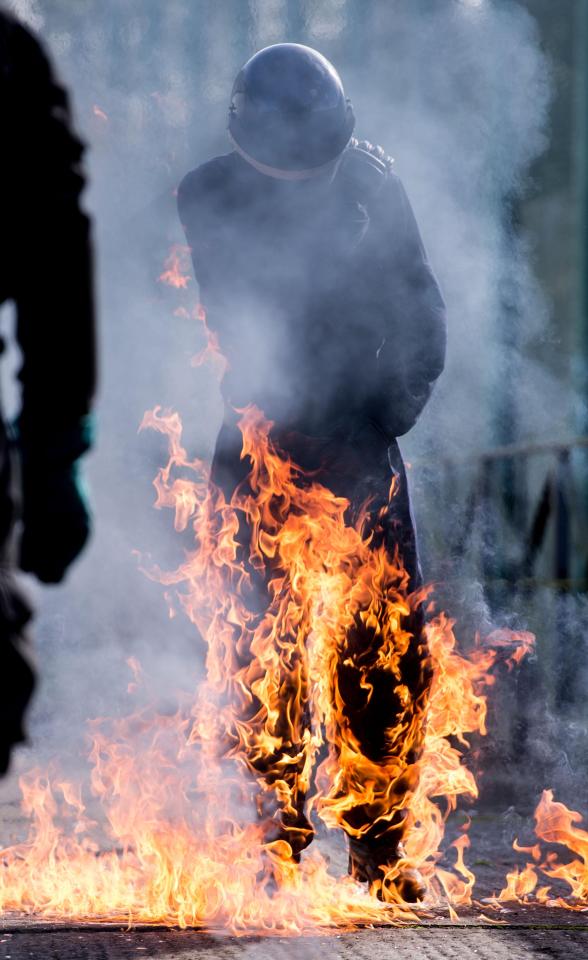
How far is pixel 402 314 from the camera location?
12.5 ft

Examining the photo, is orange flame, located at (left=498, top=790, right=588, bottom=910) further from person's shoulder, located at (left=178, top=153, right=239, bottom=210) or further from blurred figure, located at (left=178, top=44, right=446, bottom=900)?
person's shoulder, located at (left=178, top=153, right=239, bottom=210)

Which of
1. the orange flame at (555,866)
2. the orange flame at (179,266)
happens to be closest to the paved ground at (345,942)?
the orange flame at (555,866)

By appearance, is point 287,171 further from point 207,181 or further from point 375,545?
point 375,545

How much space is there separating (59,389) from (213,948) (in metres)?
1.80

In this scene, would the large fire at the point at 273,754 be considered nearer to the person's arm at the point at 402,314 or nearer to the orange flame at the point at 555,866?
the orange flame at the point at 555,866

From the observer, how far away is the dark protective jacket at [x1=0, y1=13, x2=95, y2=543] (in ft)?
5.51

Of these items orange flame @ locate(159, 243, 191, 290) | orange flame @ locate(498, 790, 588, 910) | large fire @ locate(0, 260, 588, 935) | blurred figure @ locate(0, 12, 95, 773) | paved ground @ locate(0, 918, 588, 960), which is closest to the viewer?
blurred figure @ locate(0, 12, 95, 773)

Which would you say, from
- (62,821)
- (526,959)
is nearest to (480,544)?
(62,821)

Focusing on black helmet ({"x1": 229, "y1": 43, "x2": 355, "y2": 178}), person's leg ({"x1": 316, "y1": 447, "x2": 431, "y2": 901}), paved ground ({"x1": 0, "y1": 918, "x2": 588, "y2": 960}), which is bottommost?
paved ground ({"x1": 0, "y1": 918, "x2": 588, "y2": 960})

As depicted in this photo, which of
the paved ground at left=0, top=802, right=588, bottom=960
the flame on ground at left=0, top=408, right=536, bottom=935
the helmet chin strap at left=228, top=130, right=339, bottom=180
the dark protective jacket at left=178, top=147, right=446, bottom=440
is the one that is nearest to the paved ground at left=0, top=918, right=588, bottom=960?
the paved ground at left=0, top=802, right=588, bottom=960

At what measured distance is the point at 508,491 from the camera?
8172 millimetres

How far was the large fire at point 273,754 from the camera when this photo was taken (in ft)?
11.4

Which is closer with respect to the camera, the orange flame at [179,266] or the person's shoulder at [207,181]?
the person's shoulder at [207,181]

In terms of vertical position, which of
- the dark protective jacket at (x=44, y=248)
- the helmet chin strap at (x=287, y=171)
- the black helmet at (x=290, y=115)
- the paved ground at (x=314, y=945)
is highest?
the black helmet at (x=290, y=115)
